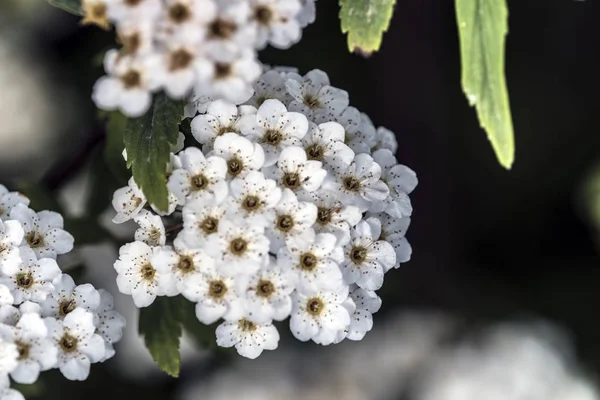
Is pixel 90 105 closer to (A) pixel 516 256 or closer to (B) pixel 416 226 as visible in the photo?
(B) pixel 416 226

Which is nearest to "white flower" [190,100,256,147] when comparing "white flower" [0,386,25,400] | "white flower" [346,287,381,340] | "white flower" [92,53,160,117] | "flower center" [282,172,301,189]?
"flower center" [282,172,301,189]

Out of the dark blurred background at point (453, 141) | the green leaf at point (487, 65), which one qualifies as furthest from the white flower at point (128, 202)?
the dark blurred background at point (453, 141)

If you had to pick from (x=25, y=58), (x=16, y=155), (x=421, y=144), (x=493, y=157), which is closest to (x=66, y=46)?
(x=25, y=58)

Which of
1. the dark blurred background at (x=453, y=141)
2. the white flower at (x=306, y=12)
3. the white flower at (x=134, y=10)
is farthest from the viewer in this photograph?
the dark blurred background at (x=453, y=141)

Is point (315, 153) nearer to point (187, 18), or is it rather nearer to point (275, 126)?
point (275, 126)

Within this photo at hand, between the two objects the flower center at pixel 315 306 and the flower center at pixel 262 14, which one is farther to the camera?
the flower center at pixel 315 306

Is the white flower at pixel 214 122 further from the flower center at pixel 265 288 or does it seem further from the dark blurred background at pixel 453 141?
the dark blurred background at pixel 453 141
